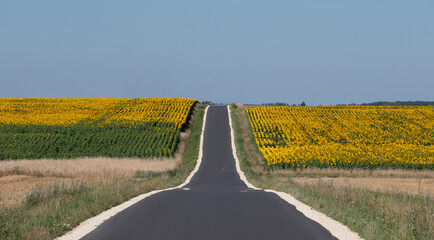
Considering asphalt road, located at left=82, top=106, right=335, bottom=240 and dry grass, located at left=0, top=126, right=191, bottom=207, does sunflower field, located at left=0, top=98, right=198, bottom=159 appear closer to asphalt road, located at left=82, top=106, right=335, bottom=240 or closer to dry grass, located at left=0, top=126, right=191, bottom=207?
dry grass, located at left=0, top=126, right=191, bottom=207

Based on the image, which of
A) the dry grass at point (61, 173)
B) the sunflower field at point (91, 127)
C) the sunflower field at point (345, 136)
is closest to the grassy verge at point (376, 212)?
the dry grass at point (61, 173)

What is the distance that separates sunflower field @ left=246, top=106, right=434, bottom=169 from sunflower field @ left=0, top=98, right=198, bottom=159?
Answer: 1208cm

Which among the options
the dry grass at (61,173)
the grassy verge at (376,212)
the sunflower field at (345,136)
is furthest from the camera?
the sunflower field at (345,136)

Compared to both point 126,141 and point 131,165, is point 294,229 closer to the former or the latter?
point 131,165

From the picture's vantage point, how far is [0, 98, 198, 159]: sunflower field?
6275cm

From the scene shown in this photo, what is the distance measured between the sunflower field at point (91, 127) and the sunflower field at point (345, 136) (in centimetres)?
1208

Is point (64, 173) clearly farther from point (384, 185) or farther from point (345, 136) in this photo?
point (345, 136)

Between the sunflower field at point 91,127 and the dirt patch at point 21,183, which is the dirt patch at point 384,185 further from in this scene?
the sunflower field at point 91,127

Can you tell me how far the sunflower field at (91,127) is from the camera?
62.8 metres

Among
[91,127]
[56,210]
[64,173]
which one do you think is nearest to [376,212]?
[56,210]

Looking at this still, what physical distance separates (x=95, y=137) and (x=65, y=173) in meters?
30.4

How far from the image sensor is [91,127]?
75375 millimetres

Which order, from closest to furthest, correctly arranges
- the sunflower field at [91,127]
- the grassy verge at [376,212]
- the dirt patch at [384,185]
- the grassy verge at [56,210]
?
1. the grassy verge at [56,210]
2. the grassy verge at [376,212]
3. the dirt patch at [384,185]
4. the sunflower field at [91,127]

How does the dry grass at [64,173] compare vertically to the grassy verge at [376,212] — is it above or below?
below
